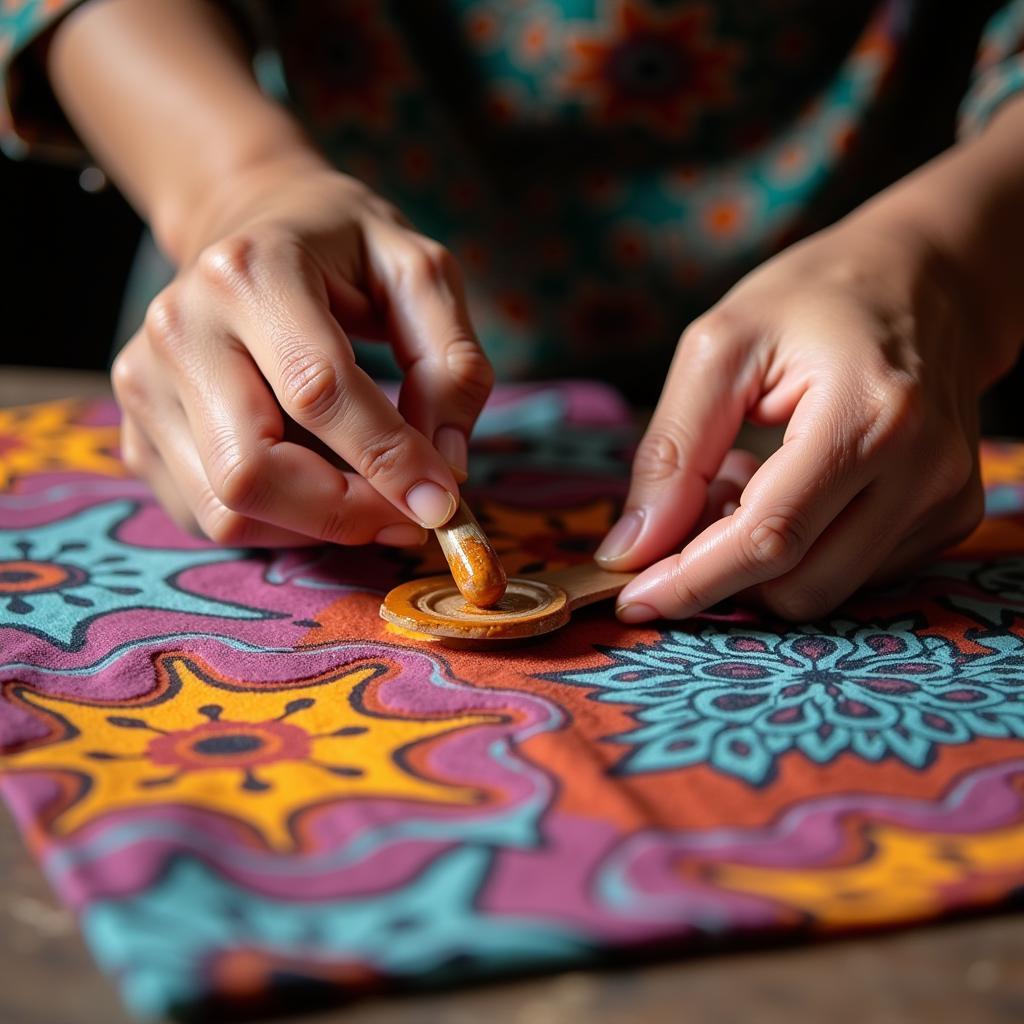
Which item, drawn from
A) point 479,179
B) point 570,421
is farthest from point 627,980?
point 479,179

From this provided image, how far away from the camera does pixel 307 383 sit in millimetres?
741

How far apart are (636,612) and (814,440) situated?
0.52 feet

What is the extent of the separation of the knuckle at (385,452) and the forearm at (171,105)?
1.17 feet

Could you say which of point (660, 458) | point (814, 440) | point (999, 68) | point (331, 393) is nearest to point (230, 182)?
point (331, 393)

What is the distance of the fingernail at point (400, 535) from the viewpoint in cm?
81

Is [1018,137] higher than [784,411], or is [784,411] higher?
[1018,137]

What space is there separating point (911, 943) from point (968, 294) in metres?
0.66

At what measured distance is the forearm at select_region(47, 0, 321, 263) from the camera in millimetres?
1041

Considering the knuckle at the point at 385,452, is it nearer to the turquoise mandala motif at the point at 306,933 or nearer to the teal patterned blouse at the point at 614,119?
the turquoise mandala motif at the point at 306,933

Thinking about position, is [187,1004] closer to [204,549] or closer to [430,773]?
[430,773]

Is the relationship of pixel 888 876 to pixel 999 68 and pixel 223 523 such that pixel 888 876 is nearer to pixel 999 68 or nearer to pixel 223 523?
pixel 223 523

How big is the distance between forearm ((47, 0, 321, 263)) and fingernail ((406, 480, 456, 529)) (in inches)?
15.0

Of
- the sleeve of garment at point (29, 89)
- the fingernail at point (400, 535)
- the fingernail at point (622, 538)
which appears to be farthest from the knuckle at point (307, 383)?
the sleeve of garment at point (29, 89)

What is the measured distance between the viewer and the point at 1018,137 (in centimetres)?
109
